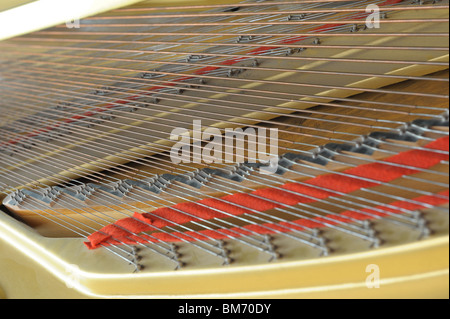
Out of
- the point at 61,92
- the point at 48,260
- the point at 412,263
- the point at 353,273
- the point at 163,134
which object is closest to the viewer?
the point at 412,263

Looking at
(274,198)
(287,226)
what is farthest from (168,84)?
(287,226)

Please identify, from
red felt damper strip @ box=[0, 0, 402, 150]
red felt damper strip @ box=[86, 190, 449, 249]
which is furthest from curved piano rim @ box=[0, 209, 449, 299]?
red felt damper strip @ box=[0, 0, 402, 150]

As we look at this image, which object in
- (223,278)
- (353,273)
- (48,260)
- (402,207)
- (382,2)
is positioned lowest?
(48,260)

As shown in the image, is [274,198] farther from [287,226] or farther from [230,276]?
[230,276]

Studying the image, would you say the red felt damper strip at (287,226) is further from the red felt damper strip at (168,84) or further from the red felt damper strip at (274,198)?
the red felt damper strip at (168,84)

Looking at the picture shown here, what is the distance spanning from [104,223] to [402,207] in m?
1.41

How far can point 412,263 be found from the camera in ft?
4.20

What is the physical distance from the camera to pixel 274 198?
5.72 ft

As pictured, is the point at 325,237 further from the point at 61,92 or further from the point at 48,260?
the point at 61,92

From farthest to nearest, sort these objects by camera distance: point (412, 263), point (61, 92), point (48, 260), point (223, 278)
Result: point (61, 92) → point (48, 260) → point (223, 278) → point (412, 263)

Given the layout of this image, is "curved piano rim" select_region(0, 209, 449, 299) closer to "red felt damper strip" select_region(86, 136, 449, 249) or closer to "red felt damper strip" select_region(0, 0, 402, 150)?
"red felt damper strip" select_region(86, 136, 449, 249)

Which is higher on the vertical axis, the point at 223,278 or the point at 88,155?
the point at 88,155

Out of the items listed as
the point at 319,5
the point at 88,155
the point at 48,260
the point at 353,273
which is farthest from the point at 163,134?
the point at 353,273

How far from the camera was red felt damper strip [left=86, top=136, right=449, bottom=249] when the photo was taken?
4.69 ft
